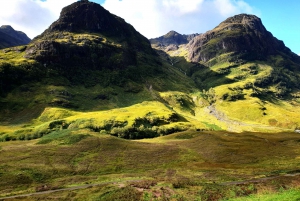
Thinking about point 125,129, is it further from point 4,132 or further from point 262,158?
point 262,158

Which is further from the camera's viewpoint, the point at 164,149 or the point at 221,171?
the point at 164,149

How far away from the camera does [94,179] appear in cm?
6738

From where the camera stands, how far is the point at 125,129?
157375 millimetres

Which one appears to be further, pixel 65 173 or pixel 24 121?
pixel 24 121

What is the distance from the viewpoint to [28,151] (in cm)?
9425

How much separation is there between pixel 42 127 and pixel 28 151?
201 ft

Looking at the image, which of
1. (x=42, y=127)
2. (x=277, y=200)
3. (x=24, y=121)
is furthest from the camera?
(x=24, y=121)

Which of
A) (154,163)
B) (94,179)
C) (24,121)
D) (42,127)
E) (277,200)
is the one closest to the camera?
(277,200)

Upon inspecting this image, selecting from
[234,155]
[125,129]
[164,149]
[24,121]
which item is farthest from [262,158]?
[24,121]

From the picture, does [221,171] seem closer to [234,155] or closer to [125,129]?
[234,155]

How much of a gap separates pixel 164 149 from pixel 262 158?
3609 centimetres

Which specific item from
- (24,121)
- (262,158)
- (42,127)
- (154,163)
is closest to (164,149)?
(154,163)

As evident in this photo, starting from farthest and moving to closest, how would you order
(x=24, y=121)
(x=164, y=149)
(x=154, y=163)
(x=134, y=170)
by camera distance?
(x=24, y=121), (x=164, y=149), (x=154, y=163), (x=134, y=170)

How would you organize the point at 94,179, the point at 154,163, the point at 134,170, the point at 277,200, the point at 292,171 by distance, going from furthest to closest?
the point at 154,163
the point at 134,170
the point at 292,171
the point at 94,179
the point at 277,200
